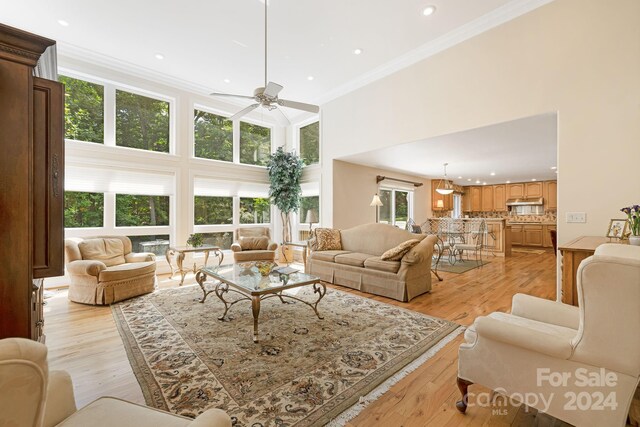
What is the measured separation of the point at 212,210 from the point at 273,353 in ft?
15.5

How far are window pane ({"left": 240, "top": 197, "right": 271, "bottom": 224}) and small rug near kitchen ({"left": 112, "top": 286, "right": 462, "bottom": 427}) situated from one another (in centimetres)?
350

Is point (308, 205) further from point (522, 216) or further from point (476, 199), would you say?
point (522, 216)

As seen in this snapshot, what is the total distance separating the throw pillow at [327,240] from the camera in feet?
17.0

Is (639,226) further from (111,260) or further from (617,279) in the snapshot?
(111,260)

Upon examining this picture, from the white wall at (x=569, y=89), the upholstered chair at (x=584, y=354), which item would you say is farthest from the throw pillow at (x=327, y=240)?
the upholstered chair at (x=584, y=354)

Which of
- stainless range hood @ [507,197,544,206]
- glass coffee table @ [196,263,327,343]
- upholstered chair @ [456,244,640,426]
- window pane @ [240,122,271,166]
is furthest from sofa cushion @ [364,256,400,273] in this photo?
stainless range hood @ [507,197,544,206]

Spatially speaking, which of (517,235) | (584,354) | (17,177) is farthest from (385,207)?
(17,177)

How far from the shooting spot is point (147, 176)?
17.8ft

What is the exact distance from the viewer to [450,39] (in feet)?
13.6

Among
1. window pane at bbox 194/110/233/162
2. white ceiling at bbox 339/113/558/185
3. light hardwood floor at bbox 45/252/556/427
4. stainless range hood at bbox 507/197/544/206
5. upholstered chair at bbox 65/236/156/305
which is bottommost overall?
light hardwood floor at bbox 45/252/556/427

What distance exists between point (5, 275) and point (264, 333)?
2007 millimetres

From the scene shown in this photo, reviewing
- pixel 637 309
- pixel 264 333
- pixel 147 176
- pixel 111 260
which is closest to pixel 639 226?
pixel 637 309

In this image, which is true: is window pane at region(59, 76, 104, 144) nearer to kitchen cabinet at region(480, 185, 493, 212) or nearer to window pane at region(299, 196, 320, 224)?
window pane at region(299, 196, 320, 224)

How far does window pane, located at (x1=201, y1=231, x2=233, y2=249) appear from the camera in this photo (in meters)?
6.35
